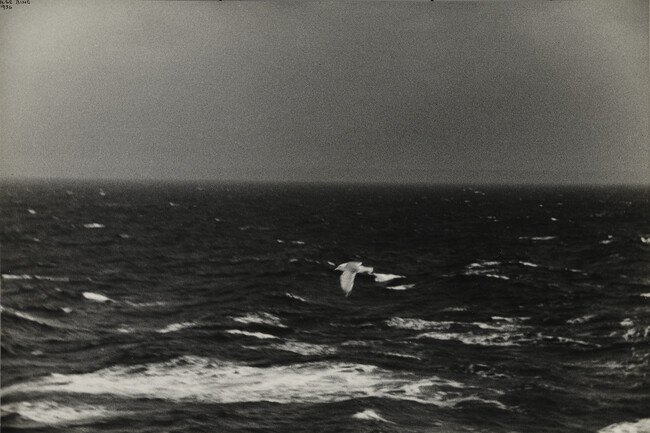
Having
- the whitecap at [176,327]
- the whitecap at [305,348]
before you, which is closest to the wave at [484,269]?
the whitecap at [305,348]

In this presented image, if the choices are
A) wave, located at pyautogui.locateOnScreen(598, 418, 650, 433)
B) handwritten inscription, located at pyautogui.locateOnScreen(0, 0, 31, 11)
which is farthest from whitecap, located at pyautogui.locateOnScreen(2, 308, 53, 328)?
wave, located at pyautogui.locateOnScreen(598, 418, 650, 433)

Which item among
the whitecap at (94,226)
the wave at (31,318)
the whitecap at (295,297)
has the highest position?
the whitecap at (94,226)

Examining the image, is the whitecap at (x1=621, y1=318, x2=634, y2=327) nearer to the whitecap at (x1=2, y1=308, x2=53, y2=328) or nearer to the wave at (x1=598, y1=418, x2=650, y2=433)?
the wave at (x1=598, y1=418, x2=650, y2=433)

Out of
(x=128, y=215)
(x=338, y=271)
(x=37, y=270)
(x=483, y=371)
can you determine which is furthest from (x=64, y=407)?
(x=483, y=371)

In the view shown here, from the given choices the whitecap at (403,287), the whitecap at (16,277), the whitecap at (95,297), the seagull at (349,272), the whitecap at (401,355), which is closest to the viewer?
the whitecap at (16,277)

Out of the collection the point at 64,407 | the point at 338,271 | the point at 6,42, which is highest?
the point at 6,42

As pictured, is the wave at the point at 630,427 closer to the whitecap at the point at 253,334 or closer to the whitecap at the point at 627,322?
the whitecap at the point at 627,322

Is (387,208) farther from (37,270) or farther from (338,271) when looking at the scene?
(37,270)
